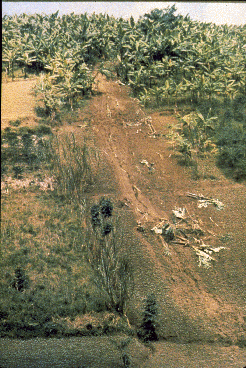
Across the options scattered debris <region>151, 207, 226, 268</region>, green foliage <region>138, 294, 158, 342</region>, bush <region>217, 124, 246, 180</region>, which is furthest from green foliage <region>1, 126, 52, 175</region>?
green foliage <region>138, 294, 158, 342</region>

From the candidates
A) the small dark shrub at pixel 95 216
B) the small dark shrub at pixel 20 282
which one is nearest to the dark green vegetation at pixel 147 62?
the small dark shrub at pixel 95 216

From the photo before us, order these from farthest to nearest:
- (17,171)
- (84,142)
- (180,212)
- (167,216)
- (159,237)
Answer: (84,142) < (17,171) < (180,212) < (167,216) < (159,237)

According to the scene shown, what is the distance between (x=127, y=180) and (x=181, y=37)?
724 centimetres

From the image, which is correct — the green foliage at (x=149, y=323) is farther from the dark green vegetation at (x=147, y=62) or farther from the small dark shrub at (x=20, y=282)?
the dark green vegetation at (x=147, y=62)

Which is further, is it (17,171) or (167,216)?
(17,171)

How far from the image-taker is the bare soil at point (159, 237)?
28.5ft

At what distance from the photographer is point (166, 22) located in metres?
19.0

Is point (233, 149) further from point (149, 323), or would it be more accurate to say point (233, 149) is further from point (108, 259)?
point (149, 323)

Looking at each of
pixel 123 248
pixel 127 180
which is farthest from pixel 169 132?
pixel 123 248

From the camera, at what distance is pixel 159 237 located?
1066 centimetres

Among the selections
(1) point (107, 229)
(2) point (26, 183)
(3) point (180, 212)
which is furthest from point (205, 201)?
(2) point (26, 183)

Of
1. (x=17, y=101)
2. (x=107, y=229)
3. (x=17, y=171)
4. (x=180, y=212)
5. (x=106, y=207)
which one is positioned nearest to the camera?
(x=107, y=229)

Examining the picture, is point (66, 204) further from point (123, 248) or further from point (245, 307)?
point (245, 307)

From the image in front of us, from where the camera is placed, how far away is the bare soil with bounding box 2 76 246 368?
868 centimetres
